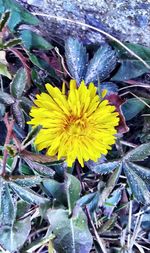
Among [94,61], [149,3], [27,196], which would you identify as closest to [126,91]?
[94,61]

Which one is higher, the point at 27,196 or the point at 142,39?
the point at 142,39

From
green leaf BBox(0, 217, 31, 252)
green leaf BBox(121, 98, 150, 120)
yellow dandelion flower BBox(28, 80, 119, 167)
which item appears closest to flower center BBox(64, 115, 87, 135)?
yellow dandelion flower BBox(28, 80, 119, 167)

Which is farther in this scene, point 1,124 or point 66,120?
point 1,124

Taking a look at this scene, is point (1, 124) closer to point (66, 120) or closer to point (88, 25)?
point (66, 120)

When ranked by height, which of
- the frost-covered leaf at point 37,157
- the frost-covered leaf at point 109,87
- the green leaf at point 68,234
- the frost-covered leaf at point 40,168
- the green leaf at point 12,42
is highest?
the green leaf at point 12,42

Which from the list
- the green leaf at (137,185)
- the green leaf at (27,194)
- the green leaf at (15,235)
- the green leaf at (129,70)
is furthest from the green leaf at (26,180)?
the green leaf at (129,70)

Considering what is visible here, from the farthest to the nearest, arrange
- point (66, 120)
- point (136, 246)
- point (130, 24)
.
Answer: point (136, 246), point (130, 24), point (66, 120)

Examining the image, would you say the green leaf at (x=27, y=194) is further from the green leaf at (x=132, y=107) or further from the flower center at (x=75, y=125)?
the green leaf at (x=132, y=107)
